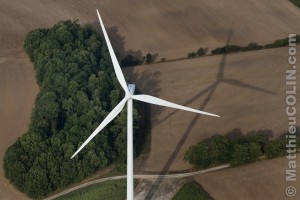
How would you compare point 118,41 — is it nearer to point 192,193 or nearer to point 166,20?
point 166,20

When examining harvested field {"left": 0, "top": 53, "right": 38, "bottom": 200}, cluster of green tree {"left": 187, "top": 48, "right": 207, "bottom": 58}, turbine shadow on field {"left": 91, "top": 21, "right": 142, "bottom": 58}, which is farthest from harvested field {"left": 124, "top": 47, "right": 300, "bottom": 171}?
harvested field {"left": 0, "top": 53, "right": 38, "bottom": 200}

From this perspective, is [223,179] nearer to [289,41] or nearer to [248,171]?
[248,171]

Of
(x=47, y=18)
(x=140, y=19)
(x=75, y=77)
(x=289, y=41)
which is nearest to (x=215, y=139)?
(x=75, y=77)

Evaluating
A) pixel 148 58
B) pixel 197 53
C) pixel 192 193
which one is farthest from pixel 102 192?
pixel 197 53

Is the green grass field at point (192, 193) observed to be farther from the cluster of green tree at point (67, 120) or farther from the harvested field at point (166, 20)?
the harvested field at point (166, 20)

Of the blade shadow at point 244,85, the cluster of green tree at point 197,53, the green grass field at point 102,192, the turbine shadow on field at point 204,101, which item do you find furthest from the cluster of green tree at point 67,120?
the cluster of green tree at point 197,53
